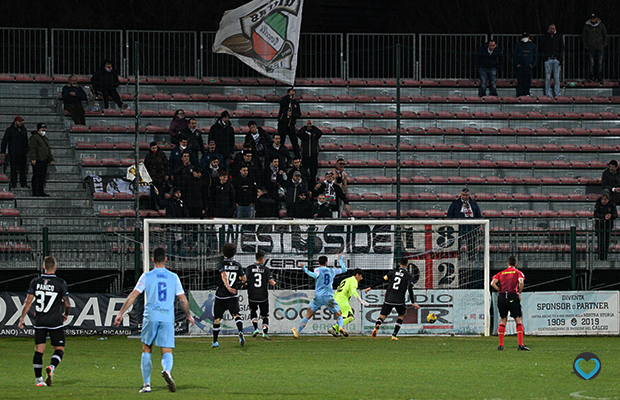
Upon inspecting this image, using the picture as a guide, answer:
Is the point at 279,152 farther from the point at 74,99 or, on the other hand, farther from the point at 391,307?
the point at 74,99

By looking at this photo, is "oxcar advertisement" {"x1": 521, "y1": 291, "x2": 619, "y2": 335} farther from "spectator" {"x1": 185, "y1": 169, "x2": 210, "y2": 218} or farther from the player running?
"spectator" {"x1": 185, "y1": 169, "x2": 210, "y2": 218}

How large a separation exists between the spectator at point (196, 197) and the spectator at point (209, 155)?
1.40 meters

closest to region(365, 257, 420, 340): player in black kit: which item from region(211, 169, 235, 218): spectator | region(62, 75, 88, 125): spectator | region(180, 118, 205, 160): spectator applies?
region(211, 169, 235, 218): spectator

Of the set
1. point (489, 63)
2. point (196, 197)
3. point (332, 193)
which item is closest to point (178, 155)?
point (196, 197)

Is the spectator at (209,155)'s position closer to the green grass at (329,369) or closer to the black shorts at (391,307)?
the green grass at (329,369)

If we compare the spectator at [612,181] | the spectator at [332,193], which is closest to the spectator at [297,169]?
the spectator at [332,193]

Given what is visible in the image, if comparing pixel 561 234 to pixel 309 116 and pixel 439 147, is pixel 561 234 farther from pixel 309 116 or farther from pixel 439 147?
pixel 309 116

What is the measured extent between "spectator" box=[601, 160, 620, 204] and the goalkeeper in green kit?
827cm

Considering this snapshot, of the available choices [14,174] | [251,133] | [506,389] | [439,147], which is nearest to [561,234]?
[439,147]

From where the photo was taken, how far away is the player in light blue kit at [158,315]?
448 inches

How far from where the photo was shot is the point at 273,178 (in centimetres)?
2300

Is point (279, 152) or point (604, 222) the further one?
point (279, 152)

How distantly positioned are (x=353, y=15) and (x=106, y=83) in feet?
56.3

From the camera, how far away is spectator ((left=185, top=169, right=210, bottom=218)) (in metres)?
22.0
